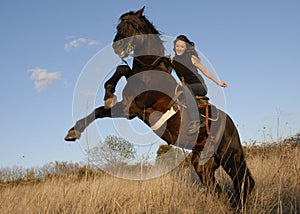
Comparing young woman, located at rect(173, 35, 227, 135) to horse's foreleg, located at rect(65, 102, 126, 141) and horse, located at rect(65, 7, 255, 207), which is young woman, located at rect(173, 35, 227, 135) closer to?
horse, located at rect(65, 7, 255, 207)

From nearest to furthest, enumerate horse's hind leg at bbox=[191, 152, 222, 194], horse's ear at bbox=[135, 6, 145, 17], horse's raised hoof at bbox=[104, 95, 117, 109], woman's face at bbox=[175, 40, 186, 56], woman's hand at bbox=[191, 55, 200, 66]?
horse's raised hoof at bbox=[104, 95, 117, 109], horse's ear at bbox=[135, 6, 145, 17], woman's face at bbox=[175, 40, 186, 56], woman's hand at bbox=[191, 55, 200, 66], horse's hind leg at bbox=[191, 152, 222, 194]

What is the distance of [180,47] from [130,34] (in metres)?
0.79

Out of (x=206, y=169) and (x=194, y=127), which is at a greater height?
(x=194, y=127)

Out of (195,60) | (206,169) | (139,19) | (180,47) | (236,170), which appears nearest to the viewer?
(139,19)

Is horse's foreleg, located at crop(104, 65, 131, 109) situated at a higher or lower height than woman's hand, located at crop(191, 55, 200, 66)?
lower

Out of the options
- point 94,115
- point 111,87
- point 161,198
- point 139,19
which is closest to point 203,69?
point 139,19

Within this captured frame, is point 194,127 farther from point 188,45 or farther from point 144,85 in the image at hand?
point 188,45

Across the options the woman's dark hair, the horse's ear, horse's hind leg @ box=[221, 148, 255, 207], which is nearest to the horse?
the horse's ear

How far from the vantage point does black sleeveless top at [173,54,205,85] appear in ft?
18.5

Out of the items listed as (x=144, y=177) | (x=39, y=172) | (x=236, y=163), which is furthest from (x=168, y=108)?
(x=39, y=172)

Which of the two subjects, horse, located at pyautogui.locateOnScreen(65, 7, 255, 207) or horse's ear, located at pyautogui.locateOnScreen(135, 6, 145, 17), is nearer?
horse, located at pyautogui.locateOnScreen(65, 7, 255, 207)

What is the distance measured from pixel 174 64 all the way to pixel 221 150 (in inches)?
64.5

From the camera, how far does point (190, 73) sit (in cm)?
571

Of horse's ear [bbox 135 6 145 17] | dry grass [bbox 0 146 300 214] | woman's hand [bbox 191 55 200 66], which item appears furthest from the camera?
woman's hand [bbox 191 55 200 66]
